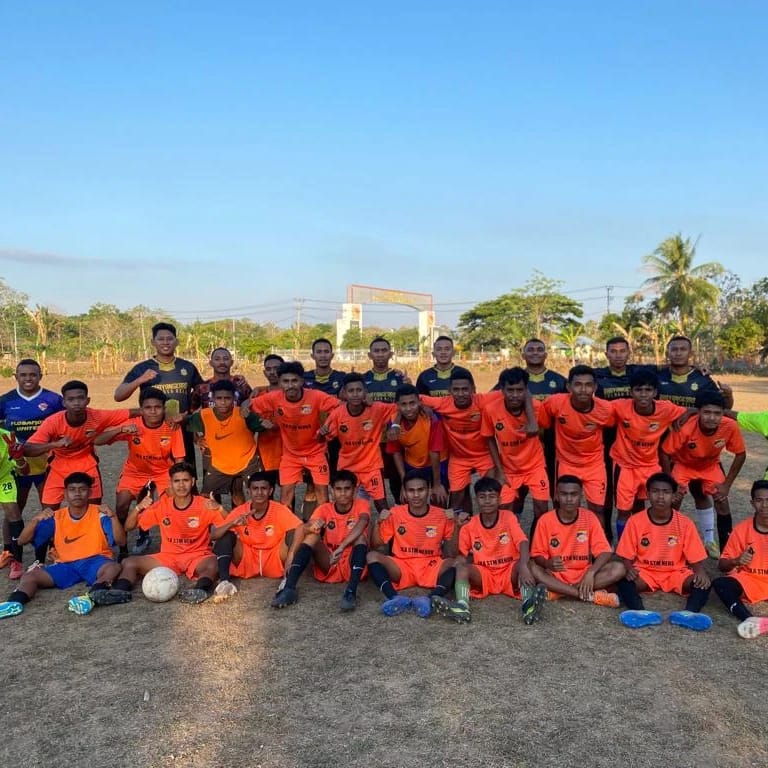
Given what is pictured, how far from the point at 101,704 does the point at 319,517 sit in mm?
2500

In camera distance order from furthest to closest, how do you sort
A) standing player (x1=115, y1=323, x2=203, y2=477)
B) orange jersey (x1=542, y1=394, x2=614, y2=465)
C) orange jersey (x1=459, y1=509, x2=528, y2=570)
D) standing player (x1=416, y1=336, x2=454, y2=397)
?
standing player (x1=416, y1=336, x2=454, y2=397) → standing player (x1=115, y1=323, x2=203, y2=477) → orange jersey (x1=542, y1=394, x2=614, y2=465) → orange jersey (x1=459, y1=509, x2=528, y2=570)

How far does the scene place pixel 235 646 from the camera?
4660mm

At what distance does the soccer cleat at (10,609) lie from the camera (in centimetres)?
516

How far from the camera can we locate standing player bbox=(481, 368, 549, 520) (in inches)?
252

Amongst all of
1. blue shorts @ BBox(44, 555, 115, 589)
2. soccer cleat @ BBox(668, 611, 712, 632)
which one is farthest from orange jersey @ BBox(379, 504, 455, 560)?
blue shorts @ BBox(44, 555, 115, 589)

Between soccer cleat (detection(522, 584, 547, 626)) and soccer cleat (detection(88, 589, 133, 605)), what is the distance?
10.7 ft

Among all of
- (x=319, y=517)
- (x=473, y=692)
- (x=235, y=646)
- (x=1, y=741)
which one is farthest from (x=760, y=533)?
(x=1, y=741)

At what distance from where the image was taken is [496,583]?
18.1 feet

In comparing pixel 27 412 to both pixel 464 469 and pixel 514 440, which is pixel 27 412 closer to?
pixel 464 469

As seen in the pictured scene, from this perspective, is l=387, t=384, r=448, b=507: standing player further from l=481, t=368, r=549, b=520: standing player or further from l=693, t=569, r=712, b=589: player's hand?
l=693, t=569, r=712, b=589: player's hand

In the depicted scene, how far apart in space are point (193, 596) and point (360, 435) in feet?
7.56

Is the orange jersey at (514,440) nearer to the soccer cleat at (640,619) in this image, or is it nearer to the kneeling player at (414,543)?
the kneeling player at (414,543)

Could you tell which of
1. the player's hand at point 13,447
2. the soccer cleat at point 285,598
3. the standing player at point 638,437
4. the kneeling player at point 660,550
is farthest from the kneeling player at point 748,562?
the player's hand at point 13,447

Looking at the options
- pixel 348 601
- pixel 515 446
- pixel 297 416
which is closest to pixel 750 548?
pixel 515 446
